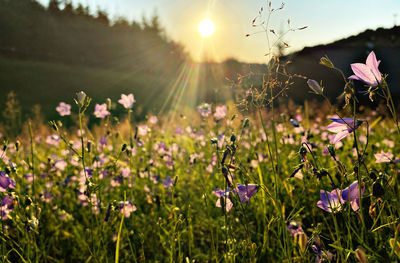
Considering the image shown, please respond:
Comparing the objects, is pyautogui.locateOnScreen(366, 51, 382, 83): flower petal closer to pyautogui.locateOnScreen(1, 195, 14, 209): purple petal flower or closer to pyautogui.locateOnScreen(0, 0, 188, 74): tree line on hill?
pyautogui.locateOnScreen(1, 195, 14, 209): purple petal flower

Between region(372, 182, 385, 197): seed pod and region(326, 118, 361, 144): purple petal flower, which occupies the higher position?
region(326, 118, 361, 144): purple petal flower

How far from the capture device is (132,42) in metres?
29.4

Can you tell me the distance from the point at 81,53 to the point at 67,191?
2482 cm

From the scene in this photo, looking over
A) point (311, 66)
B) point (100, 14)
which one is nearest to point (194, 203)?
point (311, 66)

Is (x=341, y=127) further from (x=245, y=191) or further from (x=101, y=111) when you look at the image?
(x=101, y=111)

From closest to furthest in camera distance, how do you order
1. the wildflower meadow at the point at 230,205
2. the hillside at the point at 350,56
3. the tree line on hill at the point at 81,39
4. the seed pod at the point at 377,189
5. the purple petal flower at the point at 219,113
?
the seed pod at the point at 377,189, the wildflower meadow at the point at 230,205, the purple petal flower at the point at 219,113, the hillside at the point at 350,56, the tree line on hill at the point at 81,39

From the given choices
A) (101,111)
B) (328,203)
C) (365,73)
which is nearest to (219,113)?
(101,111)

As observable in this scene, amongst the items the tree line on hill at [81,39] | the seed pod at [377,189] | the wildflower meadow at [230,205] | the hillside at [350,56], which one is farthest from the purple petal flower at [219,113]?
the tree line on hill at [81,39]

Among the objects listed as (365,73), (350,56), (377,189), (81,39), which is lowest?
(377,189)

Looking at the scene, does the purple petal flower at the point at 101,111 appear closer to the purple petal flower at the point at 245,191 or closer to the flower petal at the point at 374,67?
the purple petal flower at the point at 245,191

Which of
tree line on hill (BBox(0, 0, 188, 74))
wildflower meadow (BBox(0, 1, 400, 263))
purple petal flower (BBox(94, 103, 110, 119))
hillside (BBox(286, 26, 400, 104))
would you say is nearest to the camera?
wildflower meadow (BBox(0, 1, 400, 263))

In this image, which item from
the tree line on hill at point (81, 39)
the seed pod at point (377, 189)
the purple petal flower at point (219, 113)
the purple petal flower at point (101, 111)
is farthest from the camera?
the tree line on hill at point (81, 39)

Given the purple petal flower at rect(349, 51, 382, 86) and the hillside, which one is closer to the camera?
the purple petal flower at rect(349, 51, 382, 86)

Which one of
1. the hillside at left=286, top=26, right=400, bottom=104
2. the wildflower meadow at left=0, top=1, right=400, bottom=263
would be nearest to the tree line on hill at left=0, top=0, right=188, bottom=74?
the hillside at left=286, top=26, right=400, bottom=104
